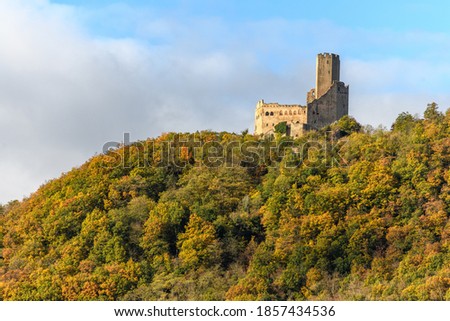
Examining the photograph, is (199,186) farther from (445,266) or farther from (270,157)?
(445,266)

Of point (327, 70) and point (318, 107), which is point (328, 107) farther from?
point (327, 70)

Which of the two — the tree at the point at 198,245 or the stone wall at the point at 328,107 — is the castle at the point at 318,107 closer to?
the stone wall at the point at 328,107

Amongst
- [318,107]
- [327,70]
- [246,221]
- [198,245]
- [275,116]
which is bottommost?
[198,245]

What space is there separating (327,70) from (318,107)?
119 inches

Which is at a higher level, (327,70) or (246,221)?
(327,70)

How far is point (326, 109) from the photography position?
365 ft

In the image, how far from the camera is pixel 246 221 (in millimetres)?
96938

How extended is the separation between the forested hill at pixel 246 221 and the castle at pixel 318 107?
3641mm

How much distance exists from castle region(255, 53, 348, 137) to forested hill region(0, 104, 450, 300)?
3.64 meters

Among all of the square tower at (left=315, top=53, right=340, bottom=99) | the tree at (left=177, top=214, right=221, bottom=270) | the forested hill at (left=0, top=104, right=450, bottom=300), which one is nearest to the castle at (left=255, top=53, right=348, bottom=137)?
the square tower at (left=315, top=53, right=340, bottom=99)

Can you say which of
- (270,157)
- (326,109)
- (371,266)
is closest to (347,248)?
(371,266)

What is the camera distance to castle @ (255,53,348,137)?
110875 mm

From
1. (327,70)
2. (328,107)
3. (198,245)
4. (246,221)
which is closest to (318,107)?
(328,107)

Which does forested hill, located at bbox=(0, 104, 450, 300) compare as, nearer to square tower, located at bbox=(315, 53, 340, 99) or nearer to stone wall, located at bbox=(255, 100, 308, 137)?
stone wall, located at bbox=(255, 100, 308, 137)
